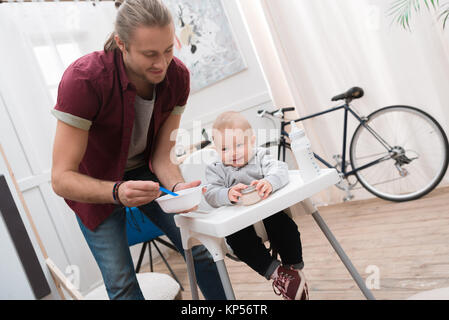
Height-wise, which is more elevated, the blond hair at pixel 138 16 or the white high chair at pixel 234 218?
the blond hair at pixel 138 16

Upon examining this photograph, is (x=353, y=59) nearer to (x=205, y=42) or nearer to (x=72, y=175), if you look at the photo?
(x=205, y=42)

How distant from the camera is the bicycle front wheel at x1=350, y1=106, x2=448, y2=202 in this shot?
7.18ft

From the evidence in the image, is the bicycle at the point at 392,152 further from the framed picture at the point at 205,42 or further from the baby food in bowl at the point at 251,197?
the baby food in bowl at the point at 251,197

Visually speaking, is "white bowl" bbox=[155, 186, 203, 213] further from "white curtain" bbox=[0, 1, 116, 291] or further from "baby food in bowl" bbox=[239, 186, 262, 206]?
"white curtain" bbox=[0, 1, 116, 291]

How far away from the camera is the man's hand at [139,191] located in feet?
A: 2.72

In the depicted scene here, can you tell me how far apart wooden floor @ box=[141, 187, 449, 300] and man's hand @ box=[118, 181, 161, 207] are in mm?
1014

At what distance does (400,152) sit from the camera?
222 centimetres

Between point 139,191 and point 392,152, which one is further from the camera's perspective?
point 392,152

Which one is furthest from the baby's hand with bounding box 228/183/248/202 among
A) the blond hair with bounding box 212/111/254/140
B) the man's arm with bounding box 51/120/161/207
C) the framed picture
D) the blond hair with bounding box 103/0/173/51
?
the framed picture

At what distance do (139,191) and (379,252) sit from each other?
53.6 inches

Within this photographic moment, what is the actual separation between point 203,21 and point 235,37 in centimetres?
31

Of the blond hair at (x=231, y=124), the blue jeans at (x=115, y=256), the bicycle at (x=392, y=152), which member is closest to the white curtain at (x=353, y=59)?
the bicycle at (x=392, y=152)

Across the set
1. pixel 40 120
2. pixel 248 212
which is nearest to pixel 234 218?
pixel 248 212

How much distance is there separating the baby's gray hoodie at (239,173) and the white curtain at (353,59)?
1492 mm
